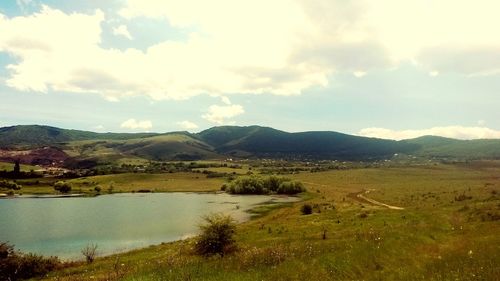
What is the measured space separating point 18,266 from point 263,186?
153 metres

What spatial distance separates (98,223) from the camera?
346 ft

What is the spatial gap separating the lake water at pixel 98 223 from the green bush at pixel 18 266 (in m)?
21.6

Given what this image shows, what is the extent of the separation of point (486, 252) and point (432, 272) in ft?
23.7

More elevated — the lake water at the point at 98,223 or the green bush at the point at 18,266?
the green bush at the point at 18,266

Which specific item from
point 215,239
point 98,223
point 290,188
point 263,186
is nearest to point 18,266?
point 215,239

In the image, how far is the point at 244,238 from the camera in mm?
57188

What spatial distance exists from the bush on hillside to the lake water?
37.4 metres

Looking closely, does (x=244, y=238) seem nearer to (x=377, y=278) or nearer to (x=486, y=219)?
(x=486, y=219)

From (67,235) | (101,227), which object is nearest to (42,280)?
(67,235)

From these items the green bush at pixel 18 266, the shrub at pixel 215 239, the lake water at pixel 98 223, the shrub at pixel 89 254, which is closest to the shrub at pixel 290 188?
the lake water at pixel 98 223

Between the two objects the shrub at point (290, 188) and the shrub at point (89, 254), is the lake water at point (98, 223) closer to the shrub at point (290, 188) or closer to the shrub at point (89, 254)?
the shrub at point (89, 254)

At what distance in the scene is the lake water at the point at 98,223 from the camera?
77.7m

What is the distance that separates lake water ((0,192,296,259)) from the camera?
7769 cm

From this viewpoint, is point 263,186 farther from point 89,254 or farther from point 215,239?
point 215,239
